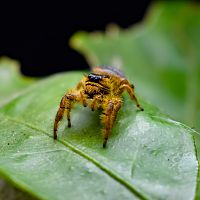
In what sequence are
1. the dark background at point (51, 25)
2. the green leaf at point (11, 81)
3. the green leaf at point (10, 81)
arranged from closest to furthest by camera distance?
the green leaf at point (10, 81)
the green leaf at point (11, 81)
the dark background at point (51, 25)

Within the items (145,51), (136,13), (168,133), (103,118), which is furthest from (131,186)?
(136,13)

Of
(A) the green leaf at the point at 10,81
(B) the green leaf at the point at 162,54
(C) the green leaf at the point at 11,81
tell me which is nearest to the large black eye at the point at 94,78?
(A) the green leaf at the point at 10,81

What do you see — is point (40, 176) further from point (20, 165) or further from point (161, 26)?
point (161, 26)

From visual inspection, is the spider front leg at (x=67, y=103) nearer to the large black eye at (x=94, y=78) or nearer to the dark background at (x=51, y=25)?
the large black eye at (x=94, y=78)

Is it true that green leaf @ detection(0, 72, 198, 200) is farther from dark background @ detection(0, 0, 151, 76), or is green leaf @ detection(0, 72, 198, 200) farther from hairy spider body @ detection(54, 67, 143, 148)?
dark background @ detection(0, 0, 151, 76)

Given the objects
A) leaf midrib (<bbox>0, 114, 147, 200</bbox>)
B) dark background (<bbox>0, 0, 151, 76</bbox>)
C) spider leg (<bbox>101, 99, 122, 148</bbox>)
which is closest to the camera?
leaf midrib (<bbox>0, 114, 147, 200</bbox>)

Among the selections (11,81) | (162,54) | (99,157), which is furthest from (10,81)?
(99,157)

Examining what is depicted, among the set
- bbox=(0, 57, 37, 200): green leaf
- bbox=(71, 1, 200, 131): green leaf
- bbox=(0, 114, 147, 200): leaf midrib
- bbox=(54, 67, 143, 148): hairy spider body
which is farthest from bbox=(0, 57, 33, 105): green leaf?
bbox=(0, 114, 147, 200): leaf midrib

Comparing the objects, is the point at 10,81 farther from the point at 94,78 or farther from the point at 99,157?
the point at 99,157
